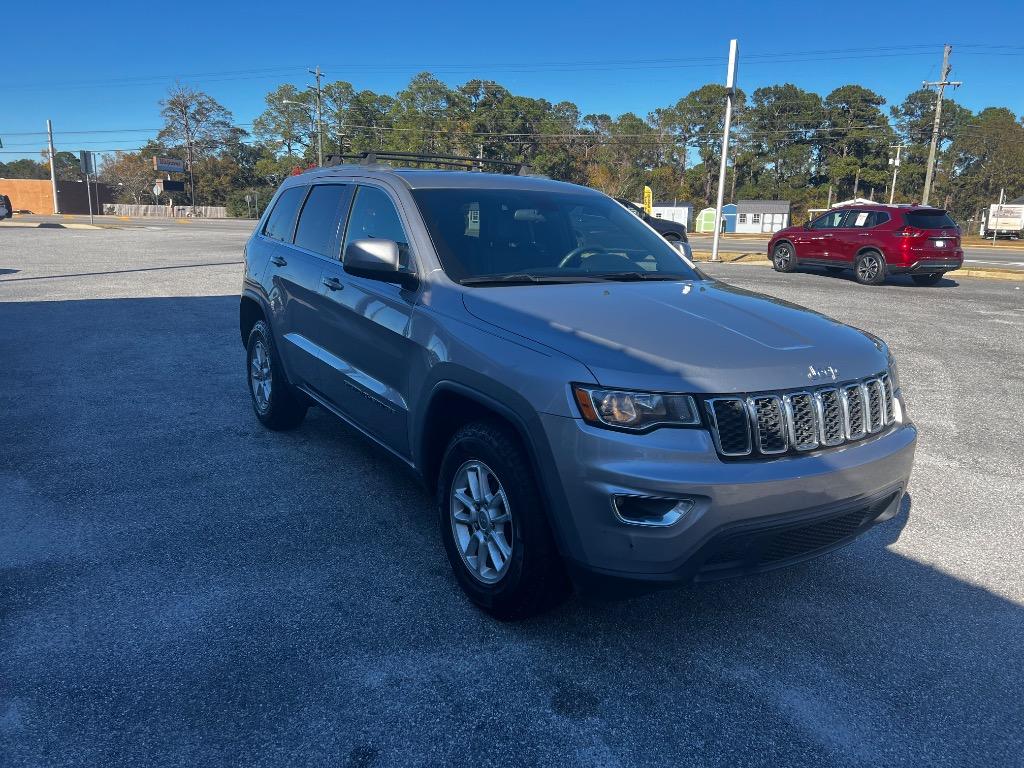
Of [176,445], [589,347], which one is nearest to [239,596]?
[589,347]

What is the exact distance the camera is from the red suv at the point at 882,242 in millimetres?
16141

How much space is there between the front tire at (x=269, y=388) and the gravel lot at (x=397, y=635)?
6.7 inches

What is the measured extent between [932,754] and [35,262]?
2060 cm

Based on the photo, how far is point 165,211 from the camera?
76.4 meters

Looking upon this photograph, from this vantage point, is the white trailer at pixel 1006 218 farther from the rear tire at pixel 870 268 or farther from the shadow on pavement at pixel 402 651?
the shadow on pavement at pixel 402 651

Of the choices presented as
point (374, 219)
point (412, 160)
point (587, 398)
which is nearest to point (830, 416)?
point (587, 398)

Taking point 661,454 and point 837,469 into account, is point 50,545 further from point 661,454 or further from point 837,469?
point 837,469

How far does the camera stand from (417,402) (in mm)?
3525

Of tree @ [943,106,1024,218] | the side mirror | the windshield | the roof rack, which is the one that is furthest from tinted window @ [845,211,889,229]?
tree @ [943,106,1024,218]

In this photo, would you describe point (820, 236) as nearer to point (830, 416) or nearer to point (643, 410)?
point (830, 416)

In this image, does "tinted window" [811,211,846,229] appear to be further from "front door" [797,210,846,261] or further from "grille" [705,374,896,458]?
"grille" [705,374,896,458]

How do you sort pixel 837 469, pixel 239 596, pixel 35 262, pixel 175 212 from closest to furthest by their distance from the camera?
pixel 837 469 → pixel 239 596 → pixel 35 262 → pixel 175 212

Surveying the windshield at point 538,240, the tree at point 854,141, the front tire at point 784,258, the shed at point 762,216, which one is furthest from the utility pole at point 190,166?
the windshield at point 538,240

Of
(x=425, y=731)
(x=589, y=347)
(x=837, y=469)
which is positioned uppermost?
(x=589, y=347)
